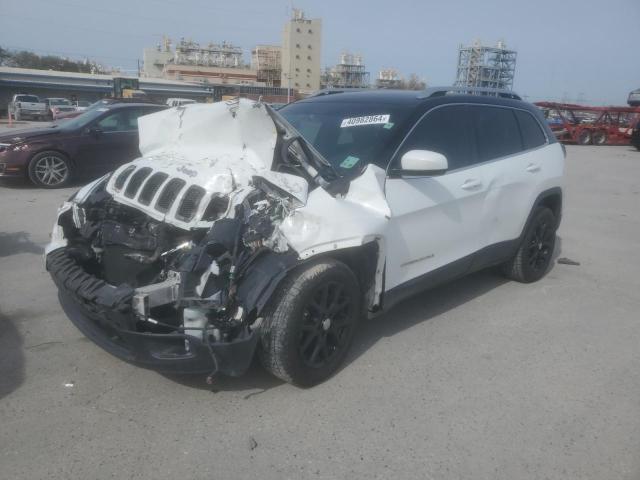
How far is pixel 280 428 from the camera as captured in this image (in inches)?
106

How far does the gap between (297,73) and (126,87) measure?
220ft

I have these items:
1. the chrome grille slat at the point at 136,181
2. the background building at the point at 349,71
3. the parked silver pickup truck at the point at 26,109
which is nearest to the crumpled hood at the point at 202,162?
the chrome grille slat at the point at 136,181

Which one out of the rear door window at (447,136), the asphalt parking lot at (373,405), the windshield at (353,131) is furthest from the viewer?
the rear door window at (447,136)

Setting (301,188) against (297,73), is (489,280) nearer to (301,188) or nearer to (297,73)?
(301,188)

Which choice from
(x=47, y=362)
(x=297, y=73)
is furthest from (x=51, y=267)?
(x=297, y=73)

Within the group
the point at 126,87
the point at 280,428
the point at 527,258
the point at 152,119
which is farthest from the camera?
the point at 126,87

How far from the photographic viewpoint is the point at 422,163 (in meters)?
3.21

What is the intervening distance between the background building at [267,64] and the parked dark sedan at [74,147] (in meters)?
95.8

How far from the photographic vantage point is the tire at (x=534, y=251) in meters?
4.84

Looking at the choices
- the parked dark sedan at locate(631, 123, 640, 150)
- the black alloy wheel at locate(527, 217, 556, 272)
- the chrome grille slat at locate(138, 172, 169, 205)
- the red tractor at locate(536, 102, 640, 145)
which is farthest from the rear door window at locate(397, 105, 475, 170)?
the red tractor at locate(536, 102, 640, 145)

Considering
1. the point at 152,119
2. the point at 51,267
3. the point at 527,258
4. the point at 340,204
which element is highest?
the point at 152,119

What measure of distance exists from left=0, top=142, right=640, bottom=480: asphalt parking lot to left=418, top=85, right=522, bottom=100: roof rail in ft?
5.76

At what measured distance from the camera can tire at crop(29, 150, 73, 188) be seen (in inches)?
346

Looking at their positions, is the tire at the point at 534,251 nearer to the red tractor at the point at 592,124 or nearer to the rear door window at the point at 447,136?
the rear door window at the point at 447,136
